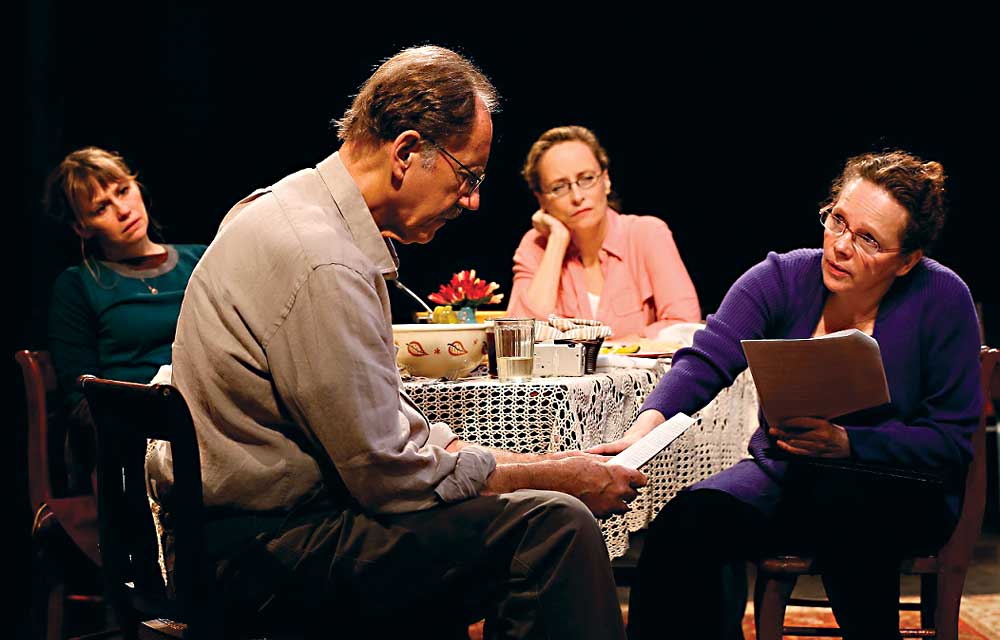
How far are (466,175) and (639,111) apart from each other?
3.53 meters

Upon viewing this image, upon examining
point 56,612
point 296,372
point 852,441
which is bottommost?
point 56,612

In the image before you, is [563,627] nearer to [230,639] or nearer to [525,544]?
[525,544]

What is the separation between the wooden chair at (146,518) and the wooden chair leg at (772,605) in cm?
100

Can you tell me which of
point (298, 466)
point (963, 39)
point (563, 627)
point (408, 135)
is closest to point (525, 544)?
point (563, 627)

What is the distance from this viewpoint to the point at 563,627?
1.45 m

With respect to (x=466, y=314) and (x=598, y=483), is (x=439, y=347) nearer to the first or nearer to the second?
(x=466, y=314)

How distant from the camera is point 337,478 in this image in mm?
1560

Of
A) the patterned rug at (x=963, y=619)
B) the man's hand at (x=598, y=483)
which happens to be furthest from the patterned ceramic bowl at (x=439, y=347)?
the patterned rug at (x=963, y=619)

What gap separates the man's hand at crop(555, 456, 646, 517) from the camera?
1670 mm

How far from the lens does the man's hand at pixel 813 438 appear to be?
6.84 ft

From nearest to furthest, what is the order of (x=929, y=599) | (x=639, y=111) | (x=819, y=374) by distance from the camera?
(x=819, y=374) < (x=929, y=599) < (x=639, y=111)

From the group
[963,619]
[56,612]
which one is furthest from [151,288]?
[963,619]

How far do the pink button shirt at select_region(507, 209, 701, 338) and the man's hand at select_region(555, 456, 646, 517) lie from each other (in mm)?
1640

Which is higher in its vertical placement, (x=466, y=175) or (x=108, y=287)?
(x=466, y=175)
